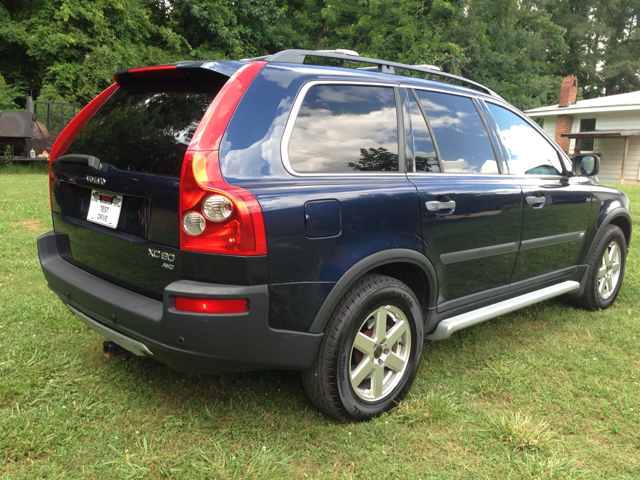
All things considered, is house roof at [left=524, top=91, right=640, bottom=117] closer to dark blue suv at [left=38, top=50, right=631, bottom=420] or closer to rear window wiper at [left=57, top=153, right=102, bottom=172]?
dark blue suv at [left=38, top=50, right=631, bottom=420]

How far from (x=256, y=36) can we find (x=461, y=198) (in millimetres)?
21658

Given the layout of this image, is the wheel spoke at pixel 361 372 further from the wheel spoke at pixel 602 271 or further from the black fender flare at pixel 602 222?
the wheel spoke at pixel 602 271

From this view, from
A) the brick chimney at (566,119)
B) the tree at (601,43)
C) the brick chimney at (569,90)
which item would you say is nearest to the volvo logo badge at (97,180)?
the brick chimney at (566,119)

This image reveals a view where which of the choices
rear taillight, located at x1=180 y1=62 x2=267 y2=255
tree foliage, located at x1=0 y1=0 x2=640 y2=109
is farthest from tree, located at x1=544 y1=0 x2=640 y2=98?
rear taillight, located at x1=180 y1=62 x2=267 y2=255

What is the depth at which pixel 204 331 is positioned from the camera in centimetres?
217

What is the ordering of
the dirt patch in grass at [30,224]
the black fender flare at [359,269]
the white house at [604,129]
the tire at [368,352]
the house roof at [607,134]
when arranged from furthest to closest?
the white house at [604,129] < the house roof at [607,134] < the dirt patch in grass at [30,224] < the tire at [368,352] < the black fender flare at [359,269]

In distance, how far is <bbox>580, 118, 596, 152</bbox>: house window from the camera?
2419cm

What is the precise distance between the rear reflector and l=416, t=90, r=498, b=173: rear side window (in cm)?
162

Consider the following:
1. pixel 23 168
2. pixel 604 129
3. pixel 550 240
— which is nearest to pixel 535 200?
pixel 550 240

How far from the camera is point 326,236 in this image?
237cm

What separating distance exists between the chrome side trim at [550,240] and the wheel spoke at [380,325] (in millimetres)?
1378

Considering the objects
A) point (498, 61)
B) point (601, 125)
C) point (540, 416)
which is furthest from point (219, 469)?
point (498, 61)

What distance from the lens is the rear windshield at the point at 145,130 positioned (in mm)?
2342

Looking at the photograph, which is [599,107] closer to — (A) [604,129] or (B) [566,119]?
(A) [604,129]
